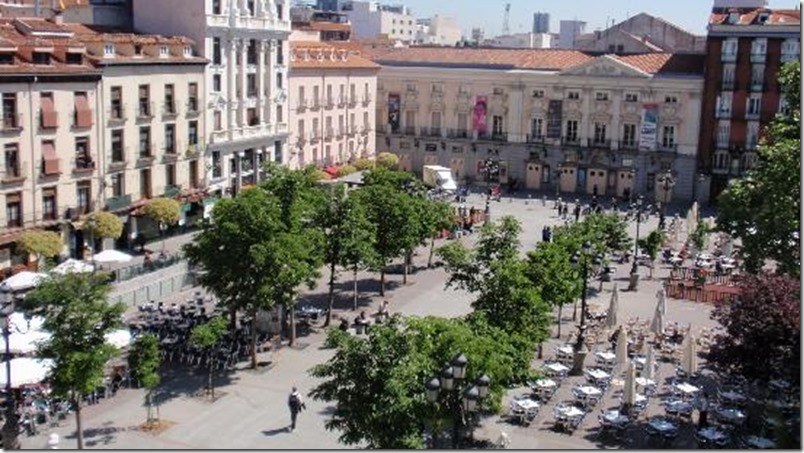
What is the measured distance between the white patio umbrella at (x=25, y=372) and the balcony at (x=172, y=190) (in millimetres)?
27846

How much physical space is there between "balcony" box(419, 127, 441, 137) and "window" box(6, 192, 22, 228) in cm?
4675

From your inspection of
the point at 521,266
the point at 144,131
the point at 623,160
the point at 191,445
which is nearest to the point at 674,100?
the point at 623,160

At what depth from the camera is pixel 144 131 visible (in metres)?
55.5

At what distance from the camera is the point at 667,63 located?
7981 centimetres

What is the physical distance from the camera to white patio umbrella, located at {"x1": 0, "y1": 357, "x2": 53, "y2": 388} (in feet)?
97.2

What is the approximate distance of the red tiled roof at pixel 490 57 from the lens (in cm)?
8462

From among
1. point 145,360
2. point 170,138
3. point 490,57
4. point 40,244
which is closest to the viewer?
point 145,360

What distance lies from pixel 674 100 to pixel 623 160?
6.38 meters

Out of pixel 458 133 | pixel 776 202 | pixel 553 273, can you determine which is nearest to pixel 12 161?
pixel 553 273

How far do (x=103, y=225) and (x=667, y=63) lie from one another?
49.4 metres

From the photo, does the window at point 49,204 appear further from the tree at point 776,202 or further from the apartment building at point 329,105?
the tree at point 776,202

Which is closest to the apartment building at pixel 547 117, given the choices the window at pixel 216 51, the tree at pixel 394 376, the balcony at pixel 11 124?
the window at pixel 216 51

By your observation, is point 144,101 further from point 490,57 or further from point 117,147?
point 490,57

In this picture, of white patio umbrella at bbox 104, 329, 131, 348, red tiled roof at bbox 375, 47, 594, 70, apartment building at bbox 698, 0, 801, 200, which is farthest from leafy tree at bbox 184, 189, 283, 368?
red tiled roof at bbox 375, 47, 594, 70
